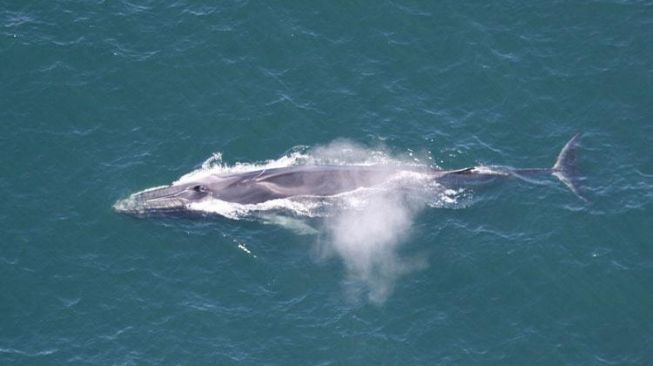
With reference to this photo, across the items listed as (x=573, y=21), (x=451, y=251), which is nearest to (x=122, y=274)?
(x=451, y=251)

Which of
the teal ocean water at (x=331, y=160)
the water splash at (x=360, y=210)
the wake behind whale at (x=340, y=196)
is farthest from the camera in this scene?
the wake behind whale at (x=340, y=196)

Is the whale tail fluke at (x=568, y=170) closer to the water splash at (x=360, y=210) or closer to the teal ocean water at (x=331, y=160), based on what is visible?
the teal ocean water at (x=331, y=160)

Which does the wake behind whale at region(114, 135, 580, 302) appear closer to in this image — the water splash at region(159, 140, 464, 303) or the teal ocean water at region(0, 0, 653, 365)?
the water splash at region(159, 140, 464, 303)

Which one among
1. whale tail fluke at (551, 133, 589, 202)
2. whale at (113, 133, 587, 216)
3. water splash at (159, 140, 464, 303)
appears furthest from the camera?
whale tail fluke at (551, 133, 589, 202)

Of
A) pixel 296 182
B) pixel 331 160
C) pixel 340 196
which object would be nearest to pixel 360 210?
pixel 340 196

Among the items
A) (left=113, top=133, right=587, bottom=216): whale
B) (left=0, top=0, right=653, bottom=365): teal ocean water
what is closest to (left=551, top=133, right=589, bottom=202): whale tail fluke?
(left=113, top=133, right=587, bottom=216): whale

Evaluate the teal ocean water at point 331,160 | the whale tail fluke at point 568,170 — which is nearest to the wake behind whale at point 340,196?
the whale tail fluke at point 568,170

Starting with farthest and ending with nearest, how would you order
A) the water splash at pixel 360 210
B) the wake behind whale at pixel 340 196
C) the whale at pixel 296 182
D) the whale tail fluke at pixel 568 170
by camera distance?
the whale tail fluke at pixel 568 170, the whale at pixel 296 182, the wake behind whale at pixel 340 196, the water splash at pixel 360 210
